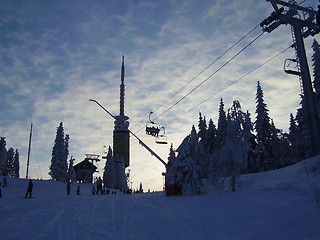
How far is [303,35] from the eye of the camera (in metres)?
25.1

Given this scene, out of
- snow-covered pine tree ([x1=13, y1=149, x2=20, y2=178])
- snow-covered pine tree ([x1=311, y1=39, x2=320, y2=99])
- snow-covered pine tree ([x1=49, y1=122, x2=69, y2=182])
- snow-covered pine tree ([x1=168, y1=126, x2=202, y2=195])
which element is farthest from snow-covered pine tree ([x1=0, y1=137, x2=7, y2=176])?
snow-covered pine tree ([x1=311, y1=39, x2=320, y2=99])

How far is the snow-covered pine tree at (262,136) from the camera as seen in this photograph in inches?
2010

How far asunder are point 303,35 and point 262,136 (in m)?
29.6

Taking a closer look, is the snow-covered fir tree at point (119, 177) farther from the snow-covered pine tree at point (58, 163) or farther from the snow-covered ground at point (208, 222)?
the snow-covered ground at point (208, 222)

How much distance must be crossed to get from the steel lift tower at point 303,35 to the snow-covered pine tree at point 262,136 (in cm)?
2863

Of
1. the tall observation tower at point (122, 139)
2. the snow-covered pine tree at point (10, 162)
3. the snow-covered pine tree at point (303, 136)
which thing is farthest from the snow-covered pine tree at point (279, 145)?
the snow-covered pine tree at point (10, 162)

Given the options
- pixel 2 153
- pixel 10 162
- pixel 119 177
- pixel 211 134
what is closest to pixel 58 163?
pixel 2 153

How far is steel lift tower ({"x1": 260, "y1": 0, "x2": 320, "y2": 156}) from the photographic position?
2156cm

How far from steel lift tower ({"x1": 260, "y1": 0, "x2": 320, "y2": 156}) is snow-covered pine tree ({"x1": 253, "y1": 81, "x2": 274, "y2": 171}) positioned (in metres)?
28.6

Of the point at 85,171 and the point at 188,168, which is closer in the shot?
the point at 188,168

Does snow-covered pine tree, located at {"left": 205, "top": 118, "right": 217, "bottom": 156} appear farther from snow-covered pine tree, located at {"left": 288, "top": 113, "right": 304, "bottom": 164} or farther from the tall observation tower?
the tall observation tower

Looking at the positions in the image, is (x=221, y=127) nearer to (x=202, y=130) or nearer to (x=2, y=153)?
(x=202, y=130)

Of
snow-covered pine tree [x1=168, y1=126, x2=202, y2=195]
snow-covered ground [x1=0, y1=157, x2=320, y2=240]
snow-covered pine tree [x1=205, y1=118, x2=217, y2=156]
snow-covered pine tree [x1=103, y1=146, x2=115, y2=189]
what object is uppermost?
snow-covered pine tree [x1=205, y1=118, x2=217, y2=156]

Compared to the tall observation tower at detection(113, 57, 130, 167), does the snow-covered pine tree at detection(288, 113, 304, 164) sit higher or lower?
lower
